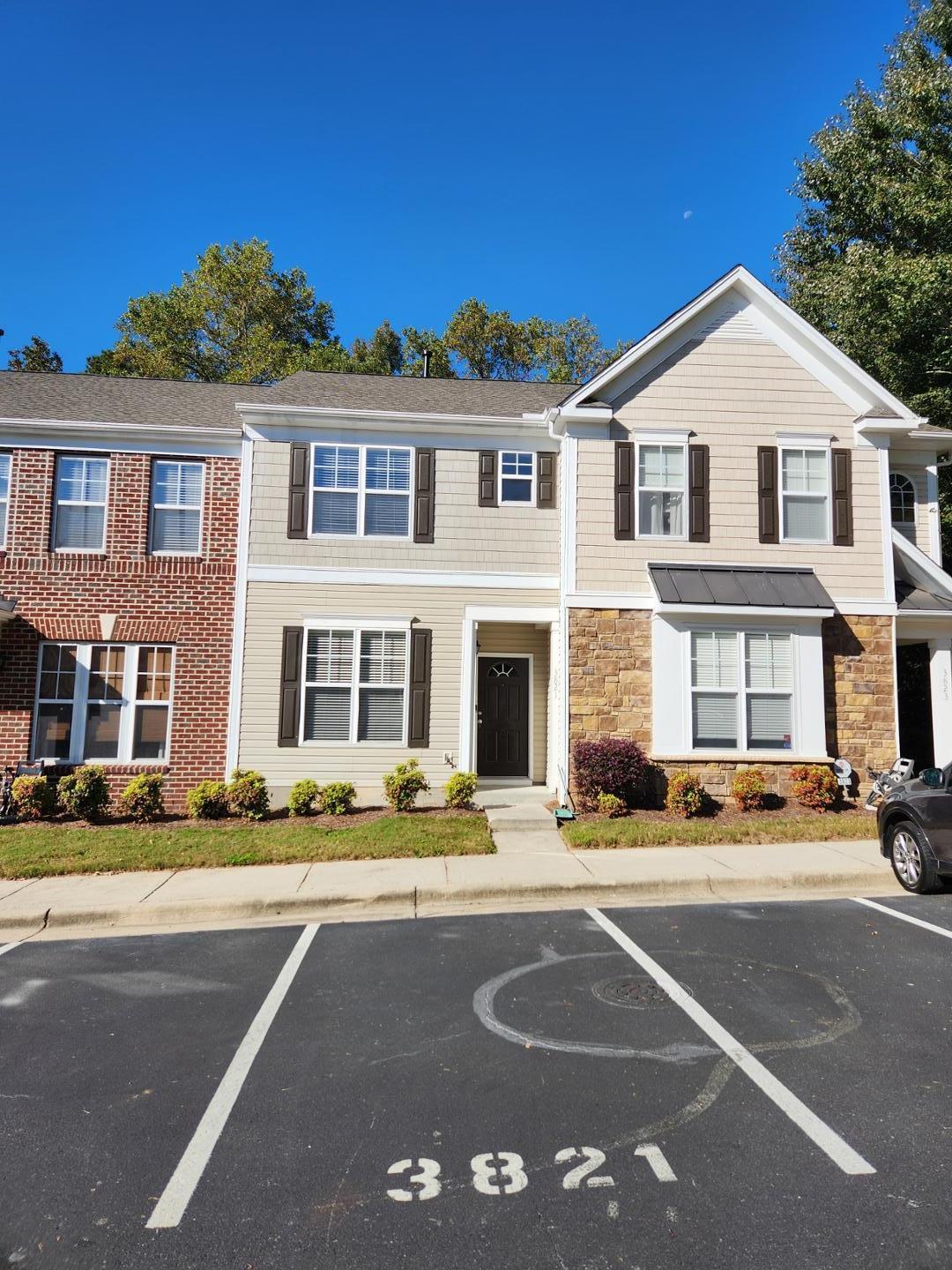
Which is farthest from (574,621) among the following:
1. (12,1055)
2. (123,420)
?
(12,1055)

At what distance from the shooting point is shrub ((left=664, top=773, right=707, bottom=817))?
1145 centimetres

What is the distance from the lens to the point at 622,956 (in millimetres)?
5918

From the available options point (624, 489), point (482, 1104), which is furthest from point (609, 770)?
point (482, 1104)

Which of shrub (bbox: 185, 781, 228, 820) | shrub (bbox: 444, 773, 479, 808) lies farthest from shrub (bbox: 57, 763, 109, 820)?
shrub (bbox: 444, 773, 479, 808)

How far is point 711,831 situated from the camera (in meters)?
10.3

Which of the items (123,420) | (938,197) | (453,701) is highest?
(938,197)

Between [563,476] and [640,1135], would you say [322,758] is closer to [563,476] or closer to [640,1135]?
[563,476]

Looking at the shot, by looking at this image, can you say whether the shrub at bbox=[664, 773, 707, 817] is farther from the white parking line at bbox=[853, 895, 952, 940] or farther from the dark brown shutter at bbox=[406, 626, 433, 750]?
the dark brown shutter at bbox=[406, 626, 433, 750]

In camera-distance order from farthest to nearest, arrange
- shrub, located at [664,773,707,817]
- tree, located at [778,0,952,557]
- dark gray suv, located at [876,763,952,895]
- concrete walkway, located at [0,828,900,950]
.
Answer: tree, located at [778,0,952,557], shrub, located at [664,773,707,817], dark gray suv, located at [876,763,952,895], concrete walkway, located at [0,828,900,950]

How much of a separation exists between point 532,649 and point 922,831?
7.79 metres

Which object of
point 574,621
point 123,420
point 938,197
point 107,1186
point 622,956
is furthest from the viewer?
point 938,197

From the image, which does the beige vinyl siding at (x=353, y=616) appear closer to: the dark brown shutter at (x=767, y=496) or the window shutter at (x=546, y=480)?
the window shutter at (x=546, y=480)

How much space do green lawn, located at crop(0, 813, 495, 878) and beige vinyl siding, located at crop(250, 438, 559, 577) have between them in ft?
15.4

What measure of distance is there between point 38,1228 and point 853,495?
1417 centimetres
